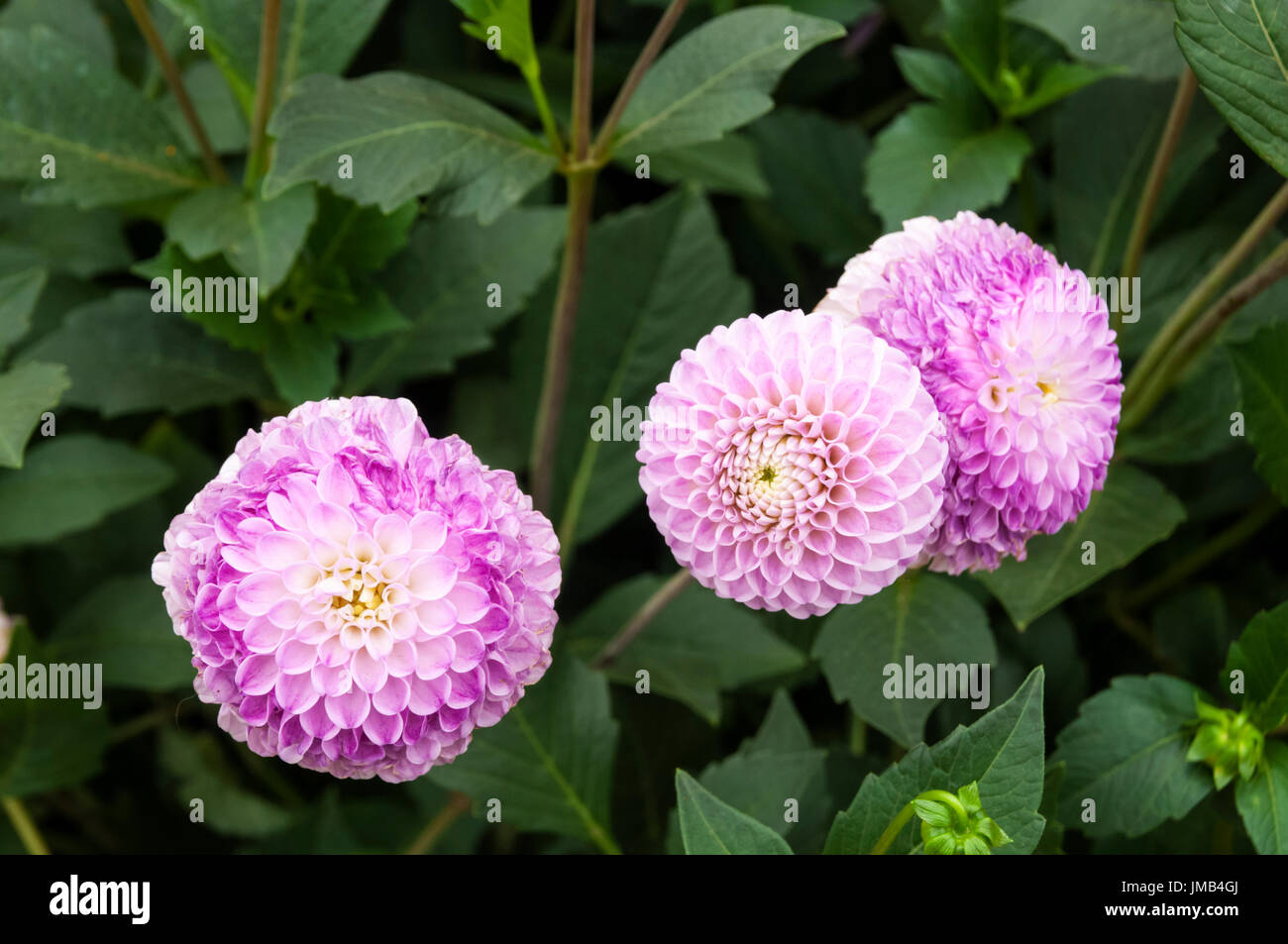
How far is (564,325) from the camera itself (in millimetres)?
1027

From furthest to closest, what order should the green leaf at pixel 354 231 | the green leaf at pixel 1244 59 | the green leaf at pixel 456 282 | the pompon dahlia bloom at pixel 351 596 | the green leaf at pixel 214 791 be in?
the green leaf at pixel 214 791 → the green leaf at pixel 456 282 → the green leaf at pixel 354 231 → the green leaf at pixel 1244 59 → the pompon dahlia bloom at pixel 351 596

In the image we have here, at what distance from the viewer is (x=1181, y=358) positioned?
104 centimetres

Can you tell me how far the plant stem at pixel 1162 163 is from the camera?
1.00 meters

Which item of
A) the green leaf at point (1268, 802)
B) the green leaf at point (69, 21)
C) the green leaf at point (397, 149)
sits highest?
the green leaf at point (69, 21)

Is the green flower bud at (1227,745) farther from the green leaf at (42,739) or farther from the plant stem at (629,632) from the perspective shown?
the green leaf at (42,739)

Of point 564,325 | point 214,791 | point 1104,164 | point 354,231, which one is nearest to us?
point 564,325

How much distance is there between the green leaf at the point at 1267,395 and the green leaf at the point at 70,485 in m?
1.04

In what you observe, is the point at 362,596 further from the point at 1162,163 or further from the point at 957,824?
the point at 1162,163

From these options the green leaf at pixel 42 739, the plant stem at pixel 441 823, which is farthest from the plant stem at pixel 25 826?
the plant stem at pixel 441 823

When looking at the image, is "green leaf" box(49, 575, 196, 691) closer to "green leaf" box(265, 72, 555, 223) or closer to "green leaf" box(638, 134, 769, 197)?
"green leaf" box(265, 72, 555, 223)

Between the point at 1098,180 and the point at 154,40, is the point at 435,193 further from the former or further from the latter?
the point at 1098,180

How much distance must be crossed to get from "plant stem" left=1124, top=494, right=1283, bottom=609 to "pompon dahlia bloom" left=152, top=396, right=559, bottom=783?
2.69 ft

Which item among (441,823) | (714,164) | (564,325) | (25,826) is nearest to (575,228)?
(564,325)

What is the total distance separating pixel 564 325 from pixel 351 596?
0.40 metres
